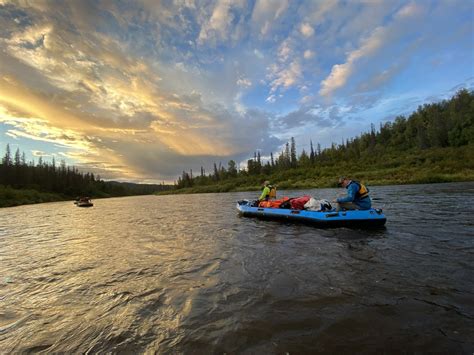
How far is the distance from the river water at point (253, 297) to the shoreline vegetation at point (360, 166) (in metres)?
41.4

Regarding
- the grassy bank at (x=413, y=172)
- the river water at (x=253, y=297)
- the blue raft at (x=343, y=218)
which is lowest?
the river water at (x=253, y=297)

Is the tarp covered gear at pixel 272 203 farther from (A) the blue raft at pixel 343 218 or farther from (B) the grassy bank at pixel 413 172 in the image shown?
(B) the grassy bank at pixel 413 172

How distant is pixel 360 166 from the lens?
69688 millimetres

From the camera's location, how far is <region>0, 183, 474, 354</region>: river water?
3.54 meters

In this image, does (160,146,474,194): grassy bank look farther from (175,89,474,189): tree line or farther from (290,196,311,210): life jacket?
(290,196,311,210): life jacket

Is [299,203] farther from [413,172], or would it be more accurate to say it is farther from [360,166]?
[360,166]

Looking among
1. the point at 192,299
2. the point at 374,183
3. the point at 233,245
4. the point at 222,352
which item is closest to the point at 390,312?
the point at 222,352

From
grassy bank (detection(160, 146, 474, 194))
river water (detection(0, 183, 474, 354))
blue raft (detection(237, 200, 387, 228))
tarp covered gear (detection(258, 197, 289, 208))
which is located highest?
grassy bank (detection(160, 146, 474, 194))

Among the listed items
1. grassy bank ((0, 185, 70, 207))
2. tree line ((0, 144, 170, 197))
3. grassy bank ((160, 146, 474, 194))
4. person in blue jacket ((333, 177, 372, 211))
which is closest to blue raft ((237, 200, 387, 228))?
person in blue jacket ((333, 177, 372, 211))

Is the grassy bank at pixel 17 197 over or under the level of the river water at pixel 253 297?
over

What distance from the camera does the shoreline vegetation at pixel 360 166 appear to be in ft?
166

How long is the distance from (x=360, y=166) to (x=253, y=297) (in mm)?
73198

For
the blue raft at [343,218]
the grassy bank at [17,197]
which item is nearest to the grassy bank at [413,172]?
the blue raft at [343,218]

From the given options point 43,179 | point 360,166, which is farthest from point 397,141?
point 43,179
